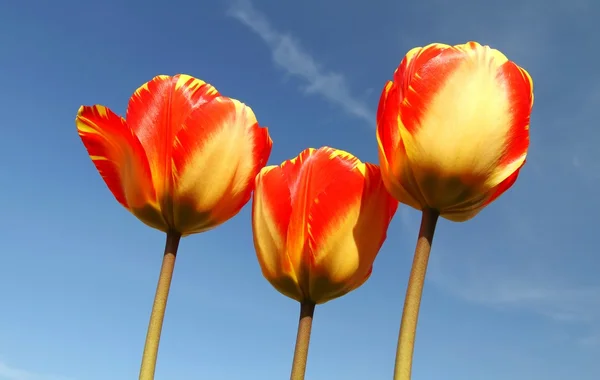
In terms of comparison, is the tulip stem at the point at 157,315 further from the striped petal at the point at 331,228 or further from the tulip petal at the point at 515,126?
the tulip petal at the point at 515,126

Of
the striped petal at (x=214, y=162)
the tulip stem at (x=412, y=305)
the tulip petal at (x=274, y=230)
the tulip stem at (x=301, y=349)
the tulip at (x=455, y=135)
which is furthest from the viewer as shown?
the striped petal at (x=214, y=162)

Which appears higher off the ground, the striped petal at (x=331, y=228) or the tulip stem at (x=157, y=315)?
the striped petal at (x=331, y=228)

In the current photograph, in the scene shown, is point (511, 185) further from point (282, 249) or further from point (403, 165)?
point (282, 249)

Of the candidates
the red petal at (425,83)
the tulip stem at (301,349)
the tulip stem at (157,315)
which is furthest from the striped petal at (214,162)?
the red petal at (425,83)

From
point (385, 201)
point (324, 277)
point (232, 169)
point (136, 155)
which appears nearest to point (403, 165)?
point (385, 201)

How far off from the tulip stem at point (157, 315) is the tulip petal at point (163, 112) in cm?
15

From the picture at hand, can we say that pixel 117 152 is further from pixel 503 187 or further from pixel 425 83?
pixel 503 187

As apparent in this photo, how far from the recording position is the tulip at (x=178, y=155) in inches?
67.2

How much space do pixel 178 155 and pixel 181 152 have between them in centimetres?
1

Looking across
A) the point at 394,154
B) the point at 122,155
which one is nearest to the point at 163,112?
the point at 122,155

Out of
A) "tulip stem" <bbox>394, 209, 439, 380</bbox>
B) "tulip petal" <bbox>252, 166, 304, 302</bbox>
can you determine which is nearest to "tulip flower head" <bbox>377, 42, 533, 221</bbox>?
"tulip stem" <bbox>394, 209, 439, 380</bbox>

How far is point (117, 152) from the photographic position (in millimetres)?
1798

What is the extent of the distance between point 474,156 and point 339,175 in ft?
1.22

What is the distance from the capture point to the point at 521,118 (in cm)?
135
